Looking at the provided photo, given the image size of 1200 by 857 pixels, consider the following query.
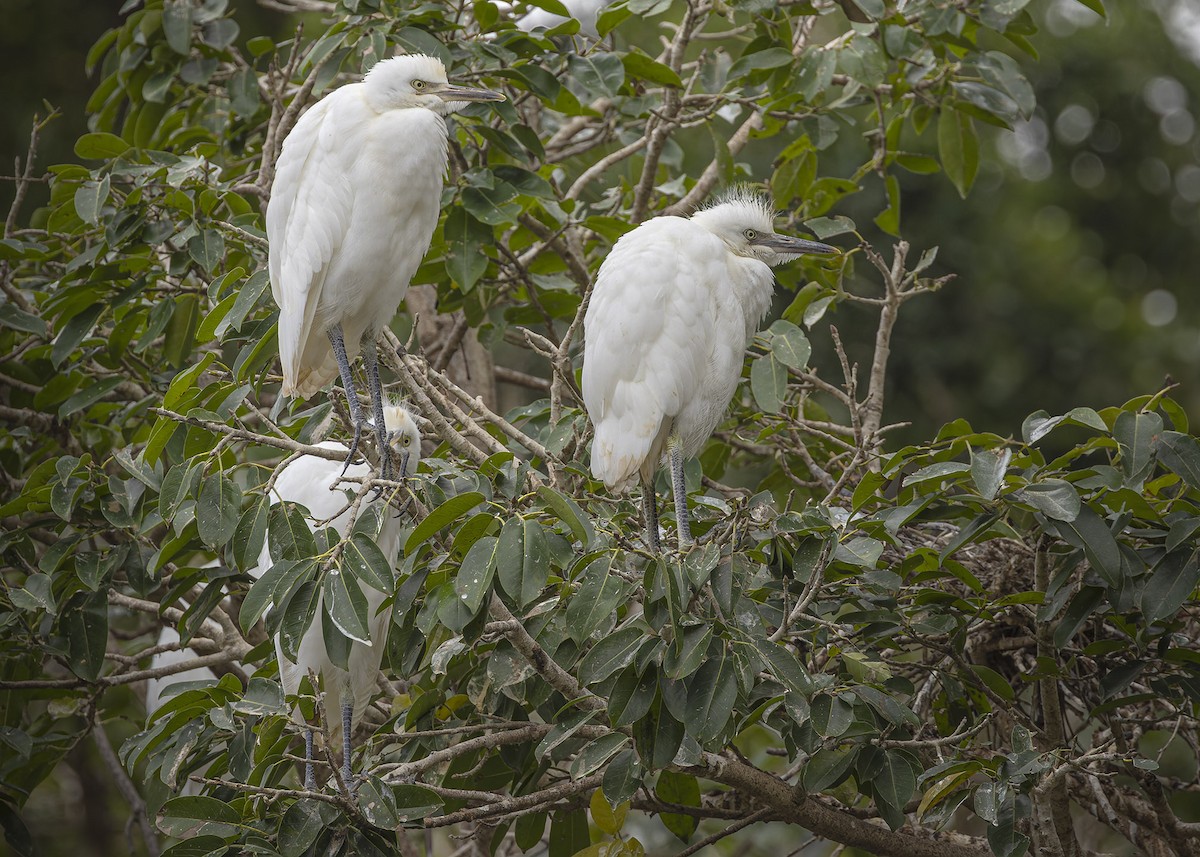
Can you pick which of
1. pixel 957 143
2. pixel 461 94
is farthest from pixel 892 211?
pixel 461 94

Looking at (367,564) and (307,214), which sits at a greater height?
(307,214)

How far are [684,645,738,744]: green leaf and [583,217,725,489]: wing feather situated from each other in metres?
0.78

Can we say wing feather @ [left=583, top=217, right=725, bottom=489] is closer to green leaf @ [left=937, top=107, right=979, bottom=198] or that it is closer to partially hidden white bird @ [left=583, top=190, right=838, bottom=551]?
partially hidden white bird @ [left=583, top=190, right=838, bottom=551]

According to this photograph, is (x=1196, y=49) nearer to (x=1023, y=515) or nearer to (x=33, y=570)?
(x=1023, y=515)

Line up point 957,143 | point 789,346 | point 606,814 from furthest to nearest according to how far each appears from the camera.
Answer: point 957,143, point 789,346, point 606,814

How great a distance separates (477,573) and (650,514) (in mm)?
848

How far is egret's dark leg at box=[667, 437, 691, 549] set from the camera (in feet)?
8.38

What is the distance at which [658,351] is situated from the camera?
277 cm

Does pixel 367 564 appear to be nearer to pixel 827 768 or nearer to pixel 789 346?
pixel 827 768

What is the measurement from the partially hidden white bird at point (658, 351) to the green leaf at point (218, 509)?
0.88 meters

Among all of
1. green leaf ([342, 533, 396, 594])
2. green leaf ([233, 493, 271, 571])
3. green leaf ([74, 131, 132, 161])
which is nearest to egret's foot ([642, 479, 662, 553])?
green leaf ([342, 533, 396, 594])

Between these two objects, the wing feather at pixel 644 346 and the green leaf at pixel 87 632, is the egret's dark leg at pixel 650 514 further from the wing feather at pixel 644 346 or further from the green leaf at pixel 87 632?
the green leaf at pixel 87 632

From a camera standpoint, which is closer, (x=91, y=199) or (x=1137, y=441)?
(x=1137, y=441)

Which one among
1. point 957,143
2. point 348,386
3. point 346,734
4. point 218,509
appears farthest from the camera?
point 957,143
